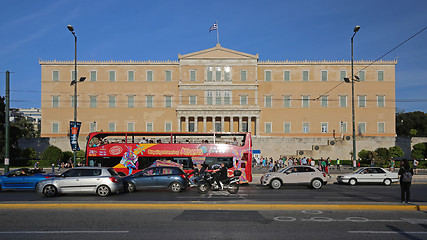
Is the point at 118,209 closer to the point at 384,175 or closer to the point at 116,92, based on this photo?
the point at 384,175

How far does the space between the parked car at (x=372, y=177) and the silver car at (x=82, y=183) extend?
16084 millimetres

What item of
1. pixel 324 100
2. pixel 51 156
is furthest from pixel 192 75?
pixel 51 156

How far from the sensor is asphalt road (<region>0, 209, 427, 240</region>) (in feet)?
28.8

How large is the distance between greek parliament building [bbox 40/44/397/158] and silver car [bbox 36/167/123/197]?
45.4 meters

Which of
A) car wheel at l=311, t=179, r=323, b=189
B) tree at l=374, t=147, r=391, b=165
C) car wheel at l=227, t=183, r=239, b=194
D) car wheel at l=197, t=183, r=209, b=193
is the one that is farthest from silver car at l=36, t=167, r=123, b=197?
tree at l=374, t=147, r=391, b=165

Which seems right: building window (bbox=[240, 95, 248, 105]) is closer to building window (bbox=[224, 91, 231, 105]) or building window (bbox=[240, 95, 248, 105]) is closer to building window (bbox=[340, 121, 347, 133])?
building window (bbox=[224, 91, 231, 105])

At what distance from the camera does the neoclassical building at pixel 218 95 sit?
206 feet

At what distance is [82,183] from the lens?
16.8 m

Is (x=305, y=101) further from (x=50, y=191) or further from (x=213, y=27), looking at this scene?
(x=50, y=191)

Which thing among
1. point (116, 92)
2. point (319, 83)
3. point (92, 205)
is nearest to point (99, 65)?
point (116, 92)

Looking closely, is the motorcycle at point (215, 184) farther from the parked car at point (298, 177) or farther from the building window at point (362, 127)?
the building window at point (362, 127)

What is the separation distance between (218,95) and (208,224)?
53479 millimetres

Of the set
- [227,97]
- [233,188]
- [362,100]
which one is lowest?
[233,188]

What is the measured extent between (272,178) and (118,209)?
12.0 m
